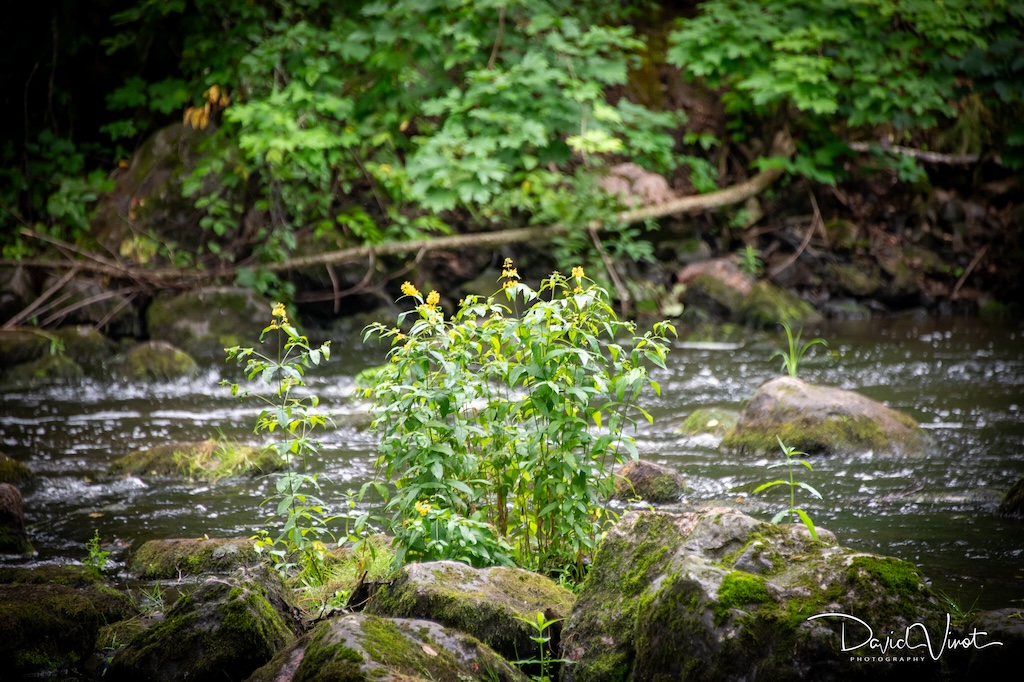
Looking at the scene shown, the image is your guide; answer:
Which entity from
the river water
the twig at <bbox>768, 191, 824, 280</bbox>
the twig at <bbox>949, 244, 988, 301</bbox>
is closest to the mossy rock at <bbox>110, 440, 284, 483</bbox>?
the river water

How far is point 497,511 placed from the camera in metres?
3.71

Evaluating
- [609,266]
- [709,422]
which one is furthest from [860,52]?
[709,422]

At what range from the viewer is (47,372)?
826cm

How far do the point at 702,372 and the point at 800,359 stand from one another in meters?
1.14

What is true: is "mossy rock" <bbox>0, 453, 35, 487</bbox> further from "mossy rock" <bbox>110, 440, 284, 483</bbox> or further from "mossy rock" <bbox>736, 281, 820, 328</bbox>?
"mossy rock" <bbox>736, 281, 820, 328</bbox>

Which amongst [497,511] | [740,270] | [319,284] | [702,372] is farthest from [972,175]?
[497,511]

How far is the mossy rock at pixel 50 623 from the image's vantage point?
2.97m

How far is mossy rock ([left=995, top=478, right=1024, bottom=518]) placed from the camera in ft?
14.0

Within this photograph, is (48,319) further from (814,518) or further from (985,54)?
(985,54)

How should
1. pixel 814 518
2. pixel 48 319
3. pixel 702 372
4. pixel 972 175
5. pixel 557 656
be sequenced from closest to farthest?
1. pixel 557 656
2. pixel 814 518
3. pixel 702 372
4. pixel 48 319
5. pixel 972 175

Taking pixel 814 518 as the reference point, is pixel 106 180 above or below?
above

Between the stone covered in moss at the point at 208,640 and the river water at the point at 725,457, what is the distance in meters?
1.53

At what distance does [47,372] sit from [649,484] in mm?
6308

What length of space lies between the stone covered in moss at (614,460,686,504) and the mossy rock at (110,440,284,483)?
7.02 feet
